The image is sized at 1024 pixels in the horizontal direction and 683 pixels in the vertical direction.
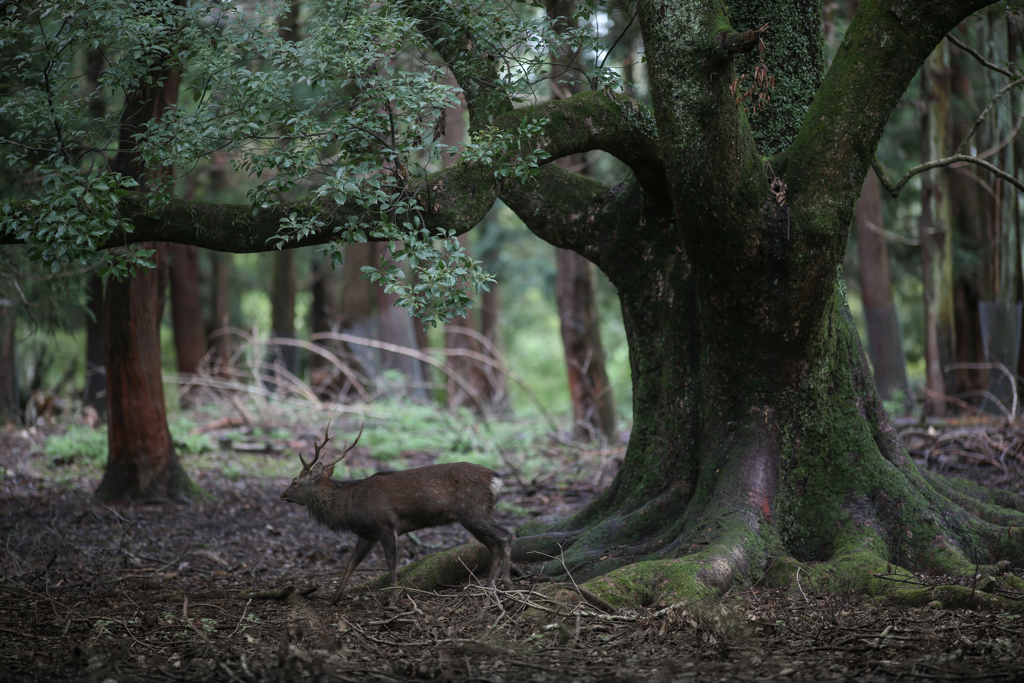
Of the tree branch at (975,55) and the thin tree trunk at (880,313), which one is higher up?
the tree branch at (975,55)

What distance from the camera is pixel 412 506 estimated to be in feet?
19.9

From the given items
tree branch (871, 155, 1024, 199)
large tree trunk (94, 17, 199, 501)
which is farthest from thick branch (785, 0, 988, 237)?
large tree trunk (94, 17, 199, 501)

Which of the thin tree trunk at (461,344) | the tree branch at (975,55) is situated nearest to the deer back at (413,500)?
the tree branch at (975,55)

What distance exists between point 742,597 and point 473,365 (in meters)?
16.1

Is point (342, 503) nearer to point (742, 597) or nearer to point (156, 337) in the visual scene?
point (742, 597)

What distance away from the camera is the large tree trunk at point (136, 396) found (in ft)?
30.4

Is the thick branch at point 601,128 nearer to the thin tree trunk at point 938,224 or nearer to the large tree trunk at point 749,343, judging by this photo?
the large tree trunk at point 749,343

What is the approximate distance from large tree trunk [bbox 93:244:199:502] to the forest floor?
1736 mm

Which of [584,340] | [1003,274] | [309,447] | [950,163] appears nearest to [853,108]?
[950,163]

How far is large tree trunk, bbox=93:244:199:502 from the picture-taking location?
30.4 feet

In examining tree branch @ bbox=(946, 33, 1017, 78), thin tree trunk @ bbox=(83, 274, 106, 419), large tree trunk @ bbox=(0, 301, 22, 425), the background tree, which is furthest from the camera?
thin tree trunk @ bbox=(83, 274, 106, 419)

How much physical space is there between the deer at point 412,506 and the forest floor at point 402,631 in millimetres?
359

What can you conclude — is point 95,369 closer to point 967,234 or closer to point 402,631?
point 402,631

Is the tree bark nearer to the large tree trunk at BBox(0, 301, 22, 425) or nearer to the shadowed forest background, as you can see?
the large tree trunk at BBox(0, 301, 22, 425)
